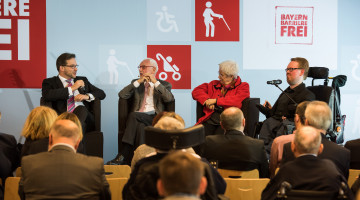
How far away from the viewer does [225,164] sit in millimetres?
3672

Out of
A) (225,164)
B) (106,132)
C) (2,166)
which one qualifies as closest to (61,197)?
(2,166)

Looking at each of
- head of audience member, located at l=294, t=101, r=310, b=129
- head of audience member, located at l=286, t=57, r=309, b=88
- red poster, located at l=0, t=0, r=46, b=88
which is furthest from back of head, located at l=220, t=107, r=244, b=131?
red poster, located at l=0, t=0, r=46, b=88

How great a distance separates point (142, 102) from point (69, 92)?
91 centimetres

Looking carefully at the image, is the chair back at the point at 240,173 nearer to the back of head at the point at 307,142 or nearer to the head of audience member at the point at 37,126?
the back of head at the point at 307,142

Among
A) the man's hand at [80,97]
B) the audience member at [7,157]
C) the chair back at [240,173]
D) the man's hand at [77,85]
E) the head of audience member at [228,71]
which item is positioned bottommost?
the chair back at [240,173]

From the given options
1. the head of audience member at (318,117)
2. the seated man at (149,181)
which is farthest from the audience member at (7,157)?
the head of audience member at (318,117)

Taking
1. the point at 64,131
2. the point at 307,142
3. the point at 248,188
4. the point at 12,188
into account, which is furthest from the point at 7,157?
the point at 307,142

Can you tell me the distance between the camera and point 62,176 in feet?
8.61

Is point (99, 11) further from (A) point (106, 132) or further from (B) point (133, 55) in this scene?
(A) point (106, 132)

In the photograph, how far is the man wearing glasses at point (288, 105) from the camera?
17.2ft

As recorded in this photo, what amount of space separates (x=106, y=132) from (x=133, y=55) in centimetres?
114

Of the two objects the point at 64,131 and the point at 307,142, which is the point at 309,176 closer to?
the point at 307,142

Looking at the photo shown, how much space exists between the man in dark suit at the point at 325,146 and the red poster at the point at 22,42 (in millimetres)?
4016

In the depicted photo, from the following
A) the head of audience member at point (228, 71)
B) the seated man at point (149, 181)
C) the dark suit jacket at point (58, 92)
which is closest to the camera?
the seated man at point (149, 181)
